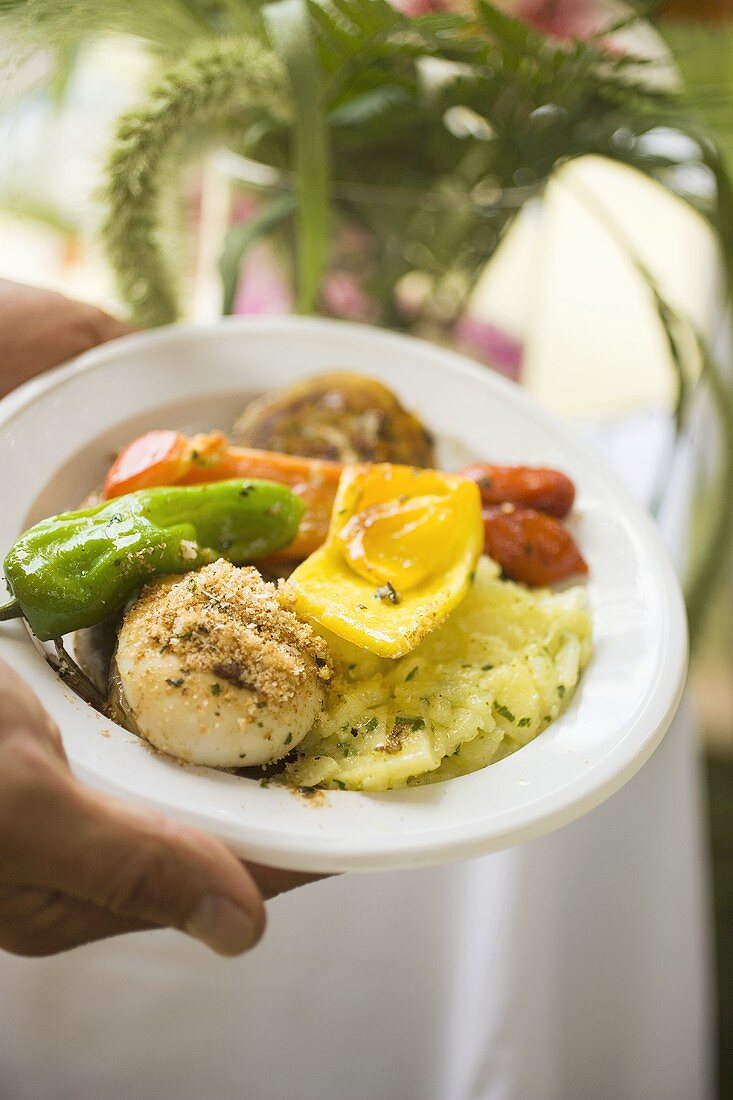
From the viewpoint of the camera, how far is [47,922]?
833mm

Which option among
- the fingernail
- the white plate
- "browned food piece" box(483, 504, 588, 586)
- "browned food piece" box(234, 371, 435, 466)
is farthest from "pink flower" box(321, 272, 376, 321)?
the fingernail

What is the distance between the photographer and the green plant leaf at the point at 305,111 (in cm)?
135

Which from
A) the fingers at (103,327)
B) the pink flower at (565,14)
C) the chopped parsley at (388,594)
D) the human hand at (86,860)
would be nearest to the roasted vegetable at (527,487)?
the chopped parsley at (388,594)

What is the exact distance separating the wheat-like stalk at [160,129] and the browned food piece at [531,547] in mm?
737

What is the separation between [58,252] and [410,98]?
4.87 ft

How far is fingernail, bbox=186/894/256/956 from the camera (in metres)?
0.79

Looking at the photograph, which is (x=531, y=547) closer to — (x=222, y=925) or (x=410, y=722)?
(x=410, y=722)

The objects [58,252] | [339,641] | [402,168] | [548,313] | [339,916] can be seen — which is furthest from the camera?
[548,313]

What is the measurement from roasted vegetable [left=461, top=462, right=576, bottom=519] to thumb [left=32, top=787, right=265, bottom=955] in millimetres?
721

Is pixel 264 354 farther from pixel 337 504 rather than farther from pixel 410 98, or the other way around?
pixel 410 98

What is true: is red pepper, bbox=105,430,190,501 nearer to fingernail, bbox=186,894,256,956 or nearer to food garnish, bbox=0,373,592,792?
food garnish, bbox=0,373,592,792

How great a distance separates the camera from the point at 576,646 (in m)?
1.18

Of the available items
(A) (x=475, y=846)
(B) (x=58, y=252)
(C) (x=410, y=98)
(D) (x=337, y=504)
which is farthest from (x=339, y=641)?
(B) (x=58, y=252)

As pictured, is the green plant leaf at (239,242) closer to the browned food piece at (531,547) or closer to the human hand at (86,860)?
the browned food piece at (531,547)
